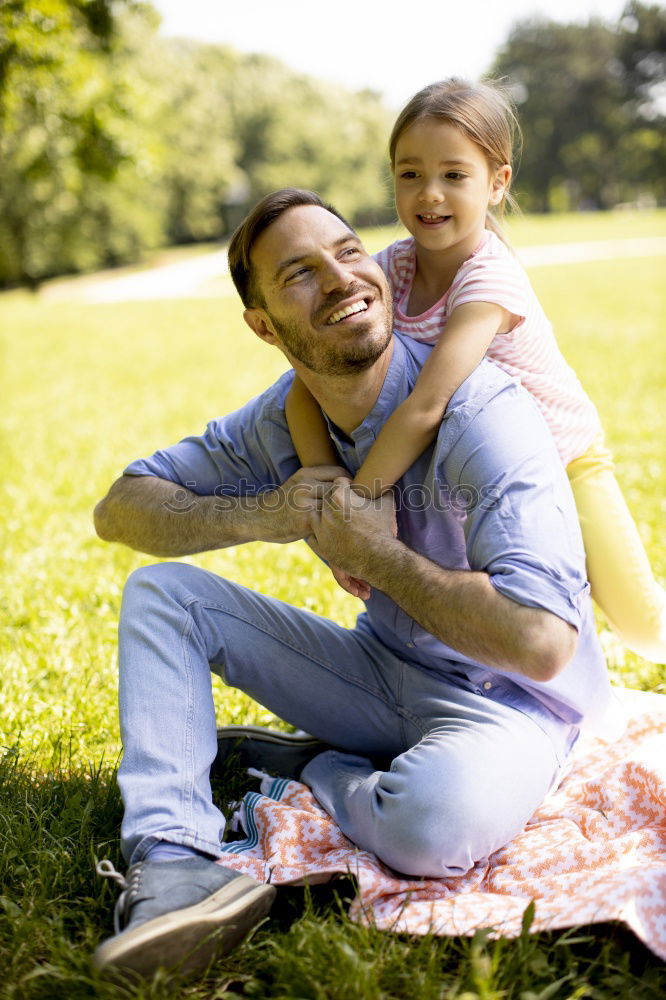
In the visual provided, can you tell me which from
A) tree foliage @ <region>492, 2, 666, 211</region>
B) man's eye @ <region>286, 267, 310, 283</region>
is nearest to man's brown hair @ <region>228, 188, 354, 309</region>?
man's eye @ <region>286, 267, 310, 283</region>

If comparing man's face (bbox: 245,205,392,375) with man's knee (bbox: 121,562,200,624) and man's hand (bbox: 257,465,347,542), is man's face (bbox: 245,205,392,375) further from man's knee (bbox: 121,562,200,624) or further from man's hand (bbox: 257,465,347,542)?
man's knee (bbox: 121,562,200,624)

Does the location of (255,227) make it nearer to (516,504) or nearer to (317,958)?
(516,504)

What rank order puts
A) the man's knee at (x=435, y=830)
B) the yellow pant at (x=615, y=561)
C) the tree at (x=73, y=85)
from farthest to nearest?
the tree at (x=73, y=85)
the yellow pant at (x=615, y=561)
the man's knee at (x=435, y=830)

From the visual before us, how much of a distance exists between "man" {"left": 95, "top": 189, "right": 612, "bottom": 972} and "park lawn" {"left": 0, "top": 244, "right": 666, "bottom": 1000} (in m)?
0.18

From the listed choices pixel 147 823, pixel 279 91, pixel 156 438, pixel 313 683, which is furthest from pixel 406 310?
pixel 279 91

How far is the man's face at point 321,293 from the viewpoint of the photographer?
8.71 feet

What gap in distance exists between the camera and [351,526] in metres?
2.58

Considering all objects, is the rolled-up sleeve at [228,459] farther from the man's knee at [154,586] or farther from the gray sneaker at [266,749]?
the gray sneaker at [266,749]

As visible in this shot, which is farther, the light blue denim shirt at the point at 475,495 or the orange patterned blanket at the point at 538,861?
the light blue denim shirt at the point at 475,495

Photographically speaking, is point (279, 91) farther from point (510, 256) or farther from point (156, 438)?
point (510, 256)

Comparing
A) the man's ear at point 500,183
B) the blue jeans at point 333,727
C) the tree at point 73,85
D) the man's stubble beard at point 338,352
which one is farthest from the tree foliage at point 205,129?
the blue jeans at point 333,727

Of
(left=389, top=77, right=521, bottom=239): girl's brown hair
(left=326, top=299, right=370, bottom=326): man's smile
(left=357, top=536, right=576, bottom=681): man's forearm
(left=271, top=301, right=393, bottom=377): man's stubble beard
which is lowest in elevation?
(left=357, top=536, right=576, bottom=681): man's forearm

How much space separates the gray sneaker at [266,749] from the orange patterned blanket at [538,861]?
0.17 m

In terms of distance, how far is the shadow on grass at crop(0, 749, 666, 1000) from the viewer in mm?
2016
